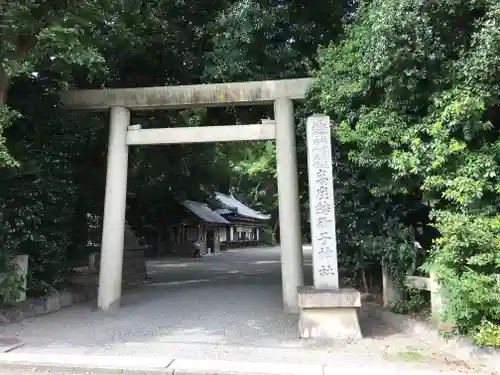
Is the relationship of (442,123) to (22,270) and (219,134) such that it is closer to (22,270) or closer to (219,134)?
(219,134)

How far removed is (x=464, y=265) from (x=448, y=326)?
2.84 ft

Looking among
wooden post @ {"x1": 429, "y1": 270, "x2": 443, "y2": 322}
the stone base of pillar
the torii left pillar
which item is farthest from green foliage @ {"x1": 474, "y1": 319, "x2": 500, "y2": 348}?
the torii left pillar

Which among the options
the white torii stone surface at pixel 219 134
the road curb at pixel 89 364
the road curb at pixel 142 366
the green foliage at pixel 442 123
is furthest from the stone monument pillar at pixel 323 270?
the road curb at pixel 89 364

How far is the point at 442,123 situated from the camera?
6.47 m

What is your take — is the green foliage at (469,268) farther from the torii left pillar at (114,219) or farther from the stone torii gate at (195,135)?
the torii left pillar at (114,219)

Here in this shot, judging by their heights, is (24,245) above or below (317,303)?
above

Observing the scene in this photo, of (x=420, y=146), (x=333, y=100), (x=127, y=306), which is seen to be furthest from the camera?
(x=127, y=306)

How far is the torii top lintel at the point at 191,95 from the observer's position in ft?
31.6

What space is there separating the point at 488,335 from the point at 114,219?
7.16m

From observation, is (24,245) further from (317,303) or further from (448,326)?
(448,326)

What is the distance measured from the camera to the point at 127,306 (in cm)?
1005

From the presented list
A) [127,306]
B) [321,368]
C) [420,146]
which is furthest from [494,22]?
[127,306]

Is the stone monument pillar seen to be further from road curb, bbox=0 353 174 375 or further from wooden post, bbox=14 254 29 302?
wooden post, bbox=14 254 29 302

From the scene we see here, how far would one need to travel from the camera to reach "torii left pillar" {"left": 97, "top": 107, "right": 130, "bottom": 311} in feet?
31.2
